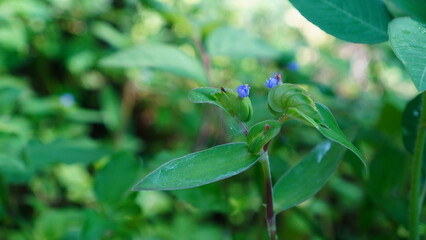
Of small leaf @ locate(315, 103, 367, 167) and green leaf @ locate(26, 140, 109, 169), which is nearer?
small leaf @ locate(315, 103, 367, 167)

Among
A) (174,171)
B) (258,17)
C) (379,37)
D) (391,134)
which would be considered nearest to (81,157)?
(174,171)

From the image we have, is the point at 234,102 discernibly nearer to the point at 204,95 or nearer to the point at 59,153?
the point at 204,95

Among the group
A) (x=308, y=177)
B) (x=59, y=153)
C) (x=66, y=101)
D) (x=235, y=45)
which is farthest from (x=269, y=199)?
(x=66, y=101)

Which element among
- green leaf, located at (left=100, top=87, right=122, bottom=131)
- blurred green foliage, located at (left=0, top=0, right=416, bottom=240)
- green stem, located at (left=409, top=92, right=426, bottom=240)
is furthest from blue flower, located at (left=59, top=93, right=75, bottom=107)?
green stem, located at (left=409, top=92, right=426, bottom=240)

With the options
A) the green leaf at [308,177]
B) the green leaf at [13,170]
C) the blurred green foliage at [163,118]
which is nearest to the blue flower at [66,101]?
the blurred green foliage at [163,118]

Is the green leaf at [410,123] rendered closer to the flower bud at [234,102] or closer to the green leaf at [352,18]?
the green leaf at [352,18]

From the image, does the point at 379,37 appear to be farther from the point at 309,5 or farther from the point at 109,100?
the point at 109,100

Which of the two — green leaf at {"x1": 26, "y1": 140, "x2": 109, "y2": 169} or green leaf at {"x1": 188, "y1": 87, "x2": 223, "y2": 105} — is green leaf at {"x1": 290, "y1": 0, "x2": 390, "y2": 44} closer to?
green leaf at {"x1": 188, "y1": 87, "x2": 223, "y2": 105}
